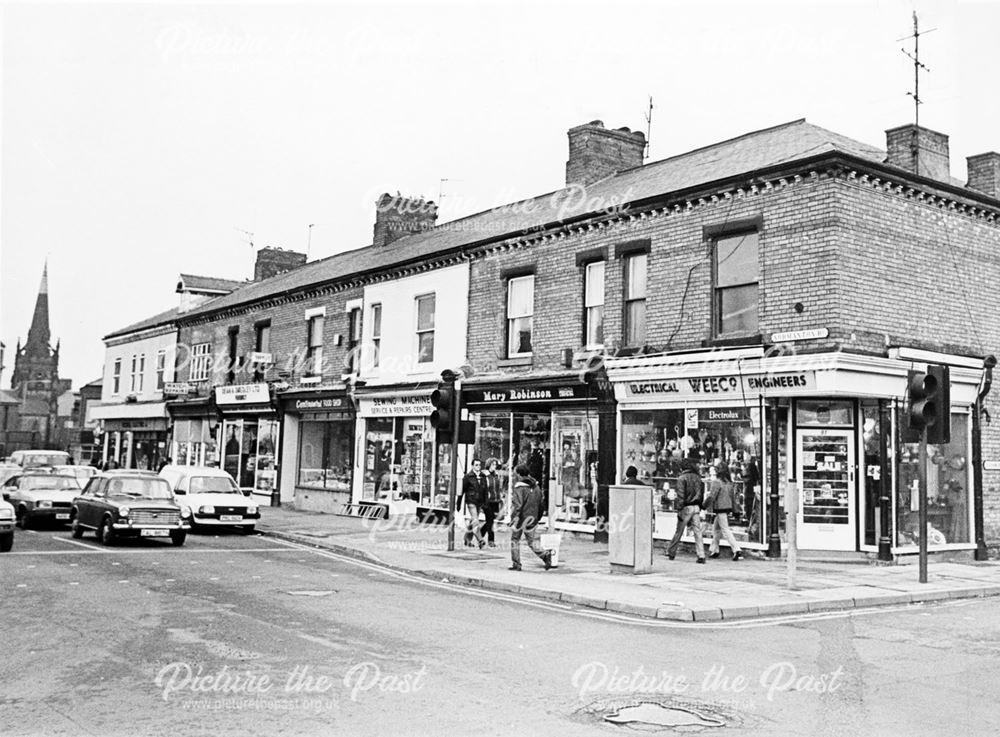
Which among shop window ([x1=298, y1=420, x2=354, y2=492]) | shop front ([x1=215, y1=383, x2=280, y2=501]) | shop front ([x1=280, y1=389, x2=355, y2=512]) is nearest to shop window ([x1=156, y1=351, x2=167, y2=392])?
shop front ([x1=215, y1=383, x2=280, y2=501])

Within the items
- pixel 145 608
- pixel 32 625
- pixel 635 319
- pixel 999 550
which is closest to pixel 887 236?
pixel 635 319

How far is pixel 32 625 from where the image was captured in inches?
375

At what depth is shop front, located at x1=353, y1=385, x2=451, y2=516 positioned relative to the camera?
2455 cm

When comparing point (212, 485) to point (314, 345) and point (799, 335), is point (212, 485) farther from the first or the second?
point (799, 335)

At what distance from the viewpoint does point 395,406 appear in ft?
84.6

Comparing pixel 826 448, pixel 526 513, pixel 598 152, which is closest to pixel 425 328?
pixel 598 152

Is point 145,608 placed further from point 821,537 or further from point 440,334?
point 440,334

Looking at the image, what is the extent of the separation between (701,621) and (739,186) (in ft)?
30.3

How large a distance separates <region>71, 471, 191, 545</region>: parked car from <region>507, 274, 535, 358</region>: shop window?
27.7 feet

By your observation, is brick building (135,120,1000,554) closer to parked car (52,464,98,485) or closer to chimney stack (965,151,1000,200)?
chimney stack (965,151,1000,200)

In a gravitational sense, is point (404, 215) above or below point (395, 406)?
above

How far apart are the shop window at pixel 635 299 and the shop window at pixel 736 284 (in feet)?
6.36

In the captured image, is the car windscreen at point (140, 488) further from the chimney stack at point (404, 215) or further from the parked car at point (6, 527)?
the chimney stack at point (404, 215)

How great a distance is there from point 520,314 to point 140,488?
9.38 m
